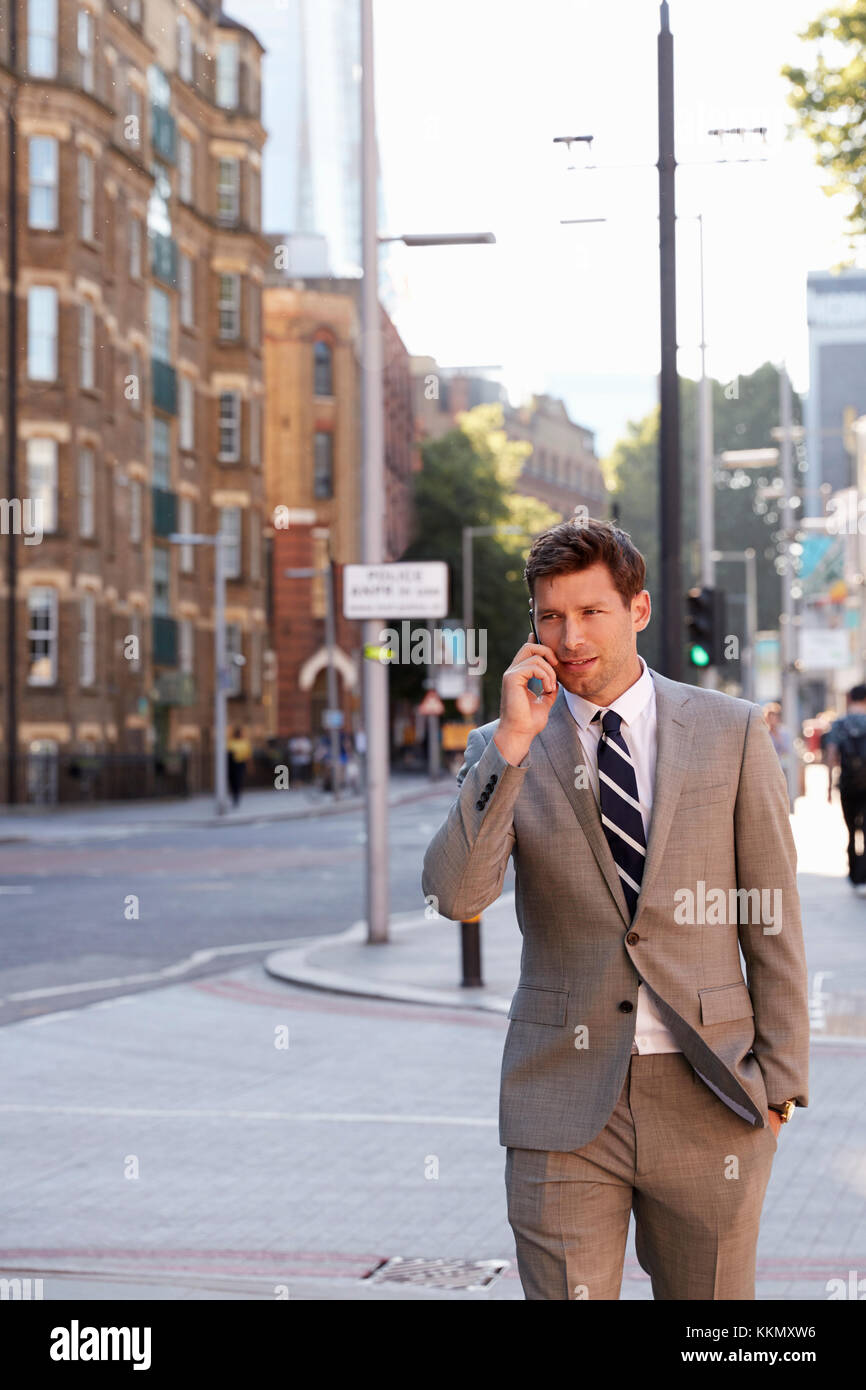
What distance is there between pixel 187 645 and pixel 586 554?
50.9m

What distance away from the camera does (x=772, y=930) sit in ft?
10.9

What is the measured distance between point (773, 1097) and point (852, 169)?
20.6 metres

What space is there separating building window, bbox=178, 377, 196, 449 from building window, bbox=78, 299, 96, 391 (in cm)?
691

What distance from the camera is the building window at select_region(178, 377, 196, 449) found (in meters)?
53.5

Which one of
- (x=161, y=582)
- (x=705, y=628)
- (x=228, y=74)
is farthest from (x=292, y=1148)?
(x=228, y=74)

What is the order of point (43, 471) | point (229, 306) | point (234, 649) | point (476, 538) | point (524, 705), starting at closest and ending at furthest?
point (524, 705) < point (43, 471) < point (229, 306) < point (234, 649) < point (476, 538)

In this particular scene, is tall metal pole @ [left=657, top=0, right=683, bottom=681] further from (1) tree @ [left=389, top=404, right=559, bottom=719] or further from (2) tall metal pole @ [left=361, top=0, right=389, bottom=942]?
(1) tree @ [left=389, top=404, right=559, bottom=719]

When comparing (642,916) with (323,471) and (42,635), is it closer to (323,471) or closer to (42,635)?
(42,635)

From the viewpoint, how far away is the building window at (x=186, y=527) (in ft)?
176

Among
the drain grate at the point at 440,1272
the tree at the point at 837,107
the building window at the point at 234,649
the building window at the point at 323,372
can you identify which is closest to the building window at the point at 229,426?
the building window at the point at 234,649

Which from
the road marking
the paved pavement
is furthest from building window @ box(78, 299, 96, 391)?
the road marking

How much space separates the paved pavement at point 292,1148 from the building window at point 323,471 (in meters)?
58.1

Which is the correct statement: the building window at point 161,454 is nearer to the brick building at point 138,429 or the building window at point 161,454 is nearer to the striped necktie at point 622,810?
the brick building at point 138,429
